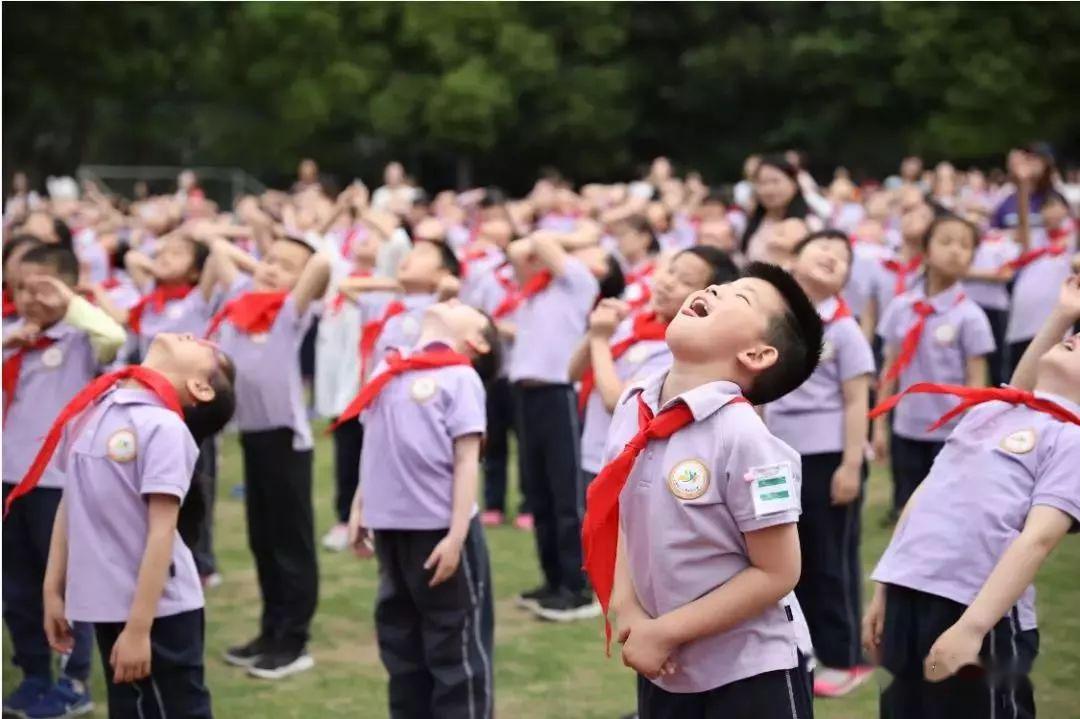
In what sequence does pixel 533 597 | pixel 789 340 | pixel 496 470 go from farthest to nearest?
1. pixel 496 470
2. pixel 533 597
3. pixel 789 340

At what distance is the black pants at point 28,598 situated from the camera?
5.16 m

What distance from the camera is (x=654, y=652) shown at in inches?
107

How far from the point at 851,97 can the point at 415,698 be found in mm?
28117

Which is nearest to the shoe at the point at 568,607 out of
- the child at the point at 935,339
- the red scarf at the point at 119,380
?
the child at the point at 935,339

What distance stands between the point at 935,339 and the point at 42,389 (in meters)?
3.65

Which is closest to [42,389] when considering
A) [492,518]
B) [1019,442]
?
[1019,442]

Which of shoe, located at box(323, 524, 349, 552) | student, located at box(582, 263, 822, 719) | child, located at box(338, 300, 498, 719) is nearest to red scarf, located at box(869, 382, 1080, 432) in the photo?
student, located at box(582, 263, 822, 719)

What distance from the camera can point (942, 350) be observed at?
625cm

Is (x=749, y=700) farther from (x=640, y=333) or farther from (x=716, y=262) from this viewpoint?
(x=640, y=333)

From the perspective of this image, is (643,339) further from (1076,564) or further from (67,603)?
(1076,564)

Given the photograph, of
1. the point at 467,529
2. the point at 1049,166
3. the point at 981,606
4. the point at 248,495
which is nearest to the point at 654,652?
the point at 981,606

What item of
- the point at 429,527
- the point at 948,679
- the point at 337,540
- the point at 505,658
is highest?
the point at 429,527

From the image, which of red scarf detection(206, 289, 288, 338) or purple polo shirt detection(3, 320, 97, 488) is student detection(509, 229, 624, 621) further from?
purple polo shirt detection(3, 320, 97, 488)

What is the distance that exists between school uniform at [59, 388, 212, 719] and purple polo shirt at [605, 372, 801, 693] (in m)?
1.52
